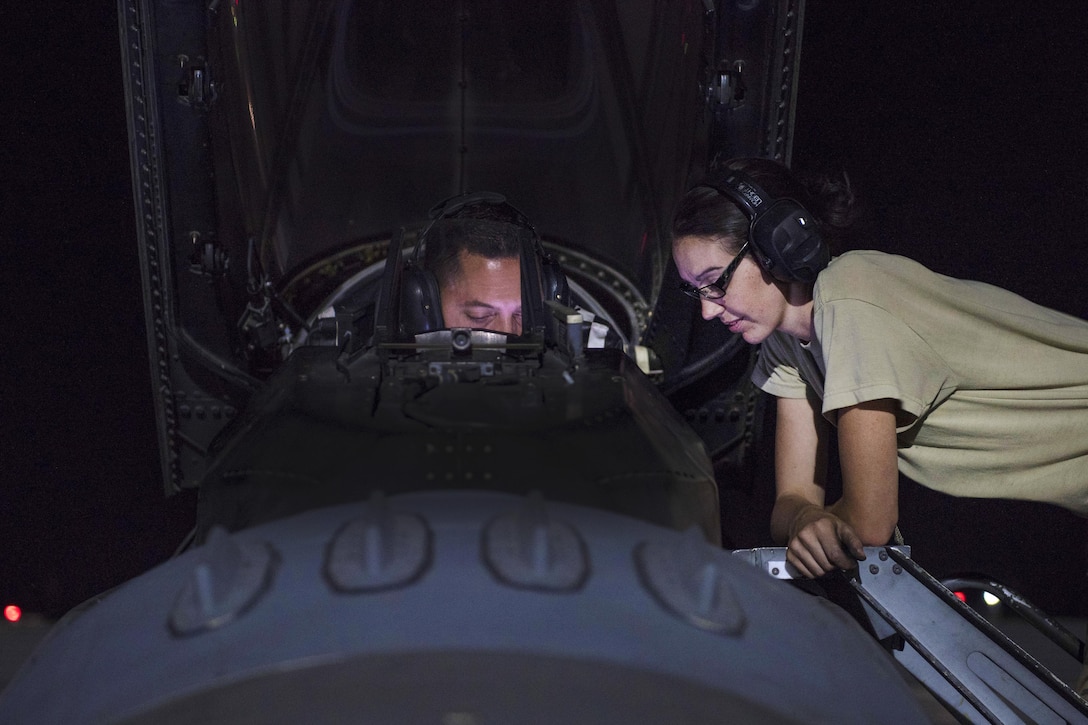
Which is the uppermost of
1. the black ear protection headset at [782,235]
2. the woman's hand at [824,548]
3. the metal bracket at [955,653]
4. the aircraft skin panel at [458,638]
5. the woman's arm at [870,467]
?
the black ear protection headset at [782,235]

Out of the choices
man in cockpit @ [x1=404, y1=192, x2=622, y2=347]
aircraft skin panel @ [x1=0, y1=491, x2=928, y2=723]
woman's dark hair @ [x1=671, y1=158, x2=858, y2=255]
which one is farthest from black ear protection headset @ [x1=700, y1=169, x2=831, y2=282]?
aircraft skin panel @ [x1=0, y1=491, x2=928, y2=723]

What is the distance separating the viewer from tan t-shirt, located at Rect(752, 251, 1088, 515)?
53.4 inches

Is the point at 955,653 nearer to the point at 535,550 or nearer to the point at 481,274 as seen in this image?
the point at 535,550

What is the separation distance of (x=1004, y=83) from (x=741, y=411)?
4.32 feet

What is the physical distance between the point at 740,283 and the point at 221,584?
109 centimetres

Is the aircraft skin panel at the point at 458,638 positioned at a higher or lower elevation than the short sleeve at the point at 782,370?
higher

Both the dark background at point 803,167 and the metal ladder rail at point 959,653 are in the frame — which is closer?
the metal ladder rail at point 959,653

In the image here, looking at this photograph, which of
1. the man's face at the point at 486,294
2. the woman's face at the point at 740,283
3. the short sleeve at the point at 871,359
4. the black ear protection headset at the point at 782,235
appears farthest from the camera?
the man's face at the point at 486,294

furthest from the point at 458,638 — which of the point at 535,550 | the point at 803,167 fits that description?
the point at 803,167

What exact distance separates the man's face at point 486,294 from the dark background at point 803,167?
141cm

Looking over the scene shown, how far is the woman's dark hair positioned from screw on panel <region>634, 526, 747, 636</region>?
0.86 metres

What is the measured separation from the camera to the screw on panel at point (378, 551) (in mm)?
688

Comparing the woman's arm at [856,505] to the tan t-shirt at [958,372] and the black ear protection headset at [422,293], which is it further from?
the black ear protection headset at [422,293]

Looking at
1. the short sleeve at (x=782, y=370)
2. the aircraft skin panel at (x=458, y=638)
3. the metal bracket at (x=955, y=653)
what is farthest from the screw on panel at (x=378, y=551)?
the short sleeve at (x=782, y=370)
